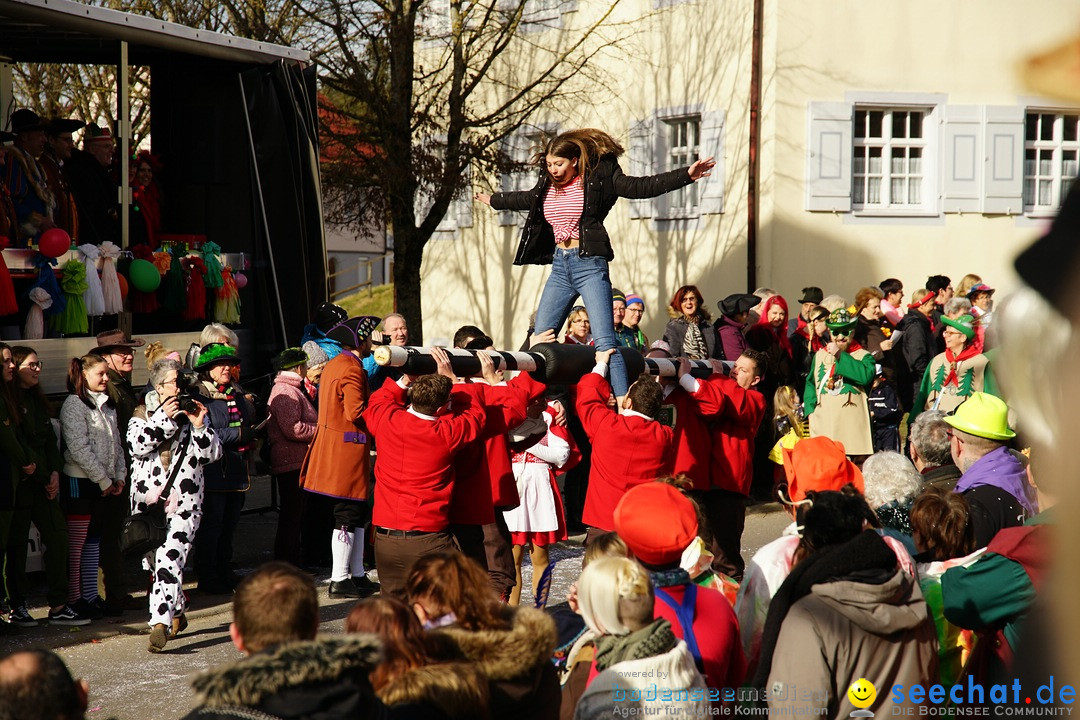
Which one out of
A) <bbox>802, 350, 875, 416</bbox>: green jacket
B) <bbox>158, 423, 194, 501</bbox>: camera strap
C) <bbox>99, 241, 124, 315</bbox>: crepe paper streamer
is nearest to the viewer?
<bbox>158, 423, 194, 501</bbox>: camera strap

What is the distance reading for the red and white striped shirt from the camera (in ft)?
24.2

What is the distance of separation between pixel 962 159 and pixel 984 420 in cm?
1297

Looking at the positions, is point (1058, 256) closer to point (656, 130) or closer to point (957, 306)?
point (957, 306)

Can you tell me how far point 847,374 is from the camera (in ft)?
37.9

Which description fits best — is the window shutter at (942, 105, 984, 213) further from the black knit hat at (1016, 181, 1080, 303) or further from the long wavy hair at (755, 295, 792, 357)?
the black knit hat at (1016, 181, 1080, 303)

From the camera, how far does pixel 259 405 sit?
10.1 m

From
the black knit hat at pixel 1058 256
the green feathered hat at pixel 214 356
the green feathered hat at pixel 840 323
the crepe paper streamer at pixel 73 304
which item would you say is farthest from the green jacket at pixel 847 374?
the black knit hat at pixel 1058 256

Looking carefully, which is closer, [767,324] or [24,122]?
[24,122]

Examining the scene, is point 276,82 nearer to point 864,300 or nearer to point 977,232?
point 864,300

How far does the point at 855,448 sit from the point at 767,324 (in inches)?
61.5

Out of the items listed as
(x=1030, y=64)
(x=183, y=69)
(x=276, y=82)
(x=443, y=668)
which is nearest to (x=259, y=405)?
(x=276, y=82)

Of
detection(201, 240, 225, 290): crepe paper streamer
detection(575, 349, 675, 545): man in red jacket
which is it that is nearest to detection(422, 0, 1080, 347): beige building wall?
detection(201, 240, 225, 290): crepe paper streamer

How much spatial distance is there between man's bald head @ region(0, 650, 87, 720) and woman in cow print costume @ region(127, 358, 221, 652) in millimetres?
4702

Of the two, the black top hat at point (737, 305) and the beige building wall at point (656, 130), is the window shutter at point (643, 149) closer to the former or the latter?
the beige building wall at point (656, 130)
